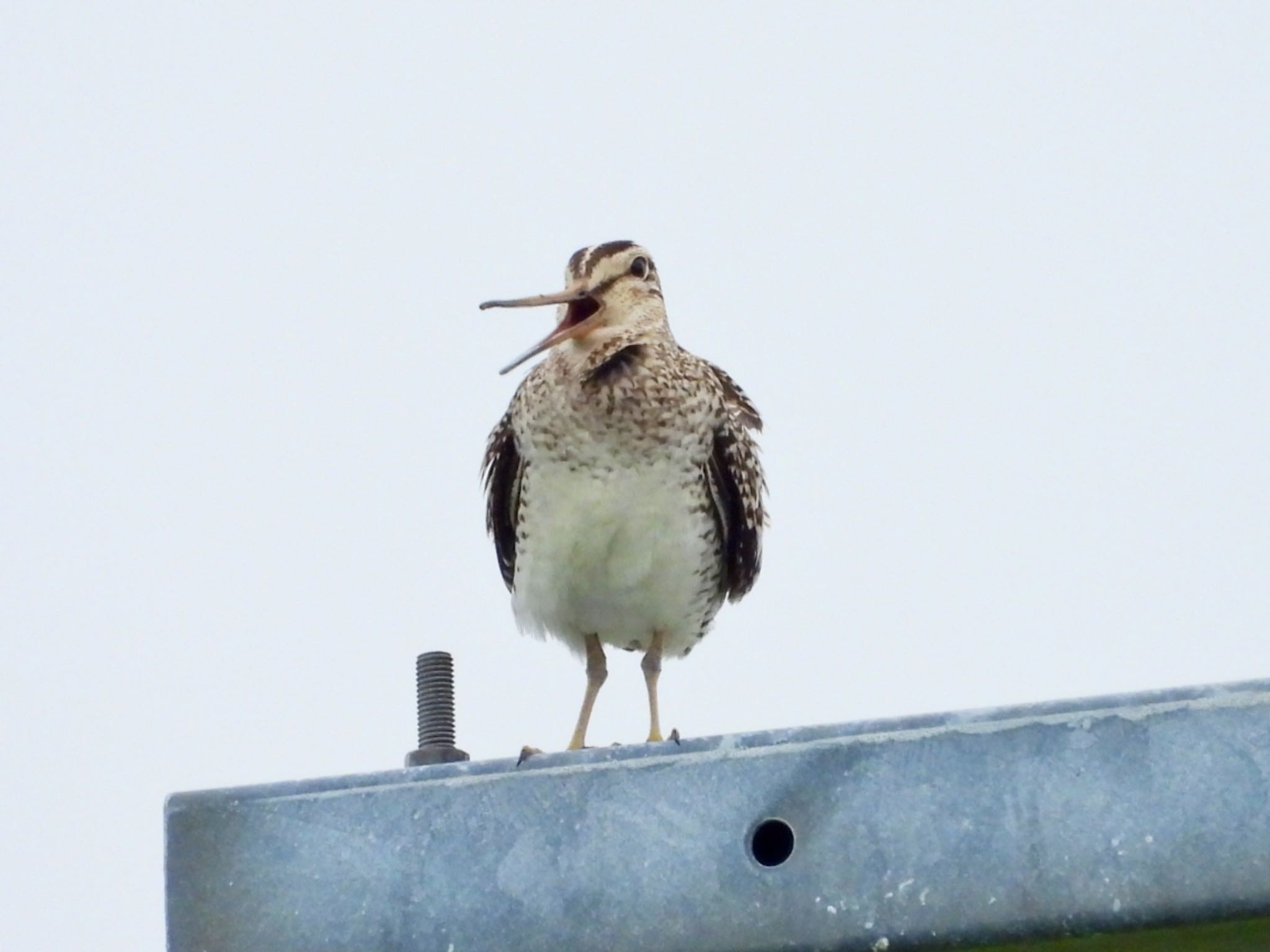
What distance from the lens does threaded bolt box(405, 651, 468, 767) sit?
596cm

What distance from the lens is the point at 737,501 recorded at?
29.5 feet

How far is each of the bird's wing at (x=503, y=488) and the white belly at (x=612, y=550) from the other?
220 mm

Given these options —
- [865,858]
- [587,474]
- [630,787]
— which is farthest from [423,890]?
[587,474]

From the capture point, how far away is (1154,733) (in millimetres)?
4844

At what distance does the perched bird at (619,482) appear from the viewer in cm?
862

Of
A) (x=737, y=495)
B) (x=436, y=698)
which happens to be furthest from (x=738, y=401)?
(x=436, y=698)

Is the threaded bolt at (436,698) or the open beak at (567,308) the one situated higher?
the open beak at (567,308)

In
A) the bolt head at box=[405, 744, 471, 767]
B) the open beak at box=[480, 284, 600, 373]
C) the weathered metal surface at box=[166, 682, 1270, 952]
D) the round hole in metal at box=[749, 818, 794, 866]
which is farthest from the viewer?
the open beak at box=[480, 284, 600, 373]

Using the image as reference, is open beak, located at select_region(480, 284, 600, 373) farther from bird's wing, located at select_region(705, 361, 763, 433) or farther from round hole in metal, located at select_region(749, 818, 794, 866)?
round hole in metal, located at select_region(749, 818, 794, 866)

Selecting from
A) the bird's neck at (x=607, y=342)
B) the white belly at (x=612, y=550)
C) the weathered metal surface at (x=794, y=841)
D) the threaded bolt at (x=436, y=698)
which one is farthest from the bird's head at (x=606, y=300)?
the weathered metal surface at (x=794, y=841)

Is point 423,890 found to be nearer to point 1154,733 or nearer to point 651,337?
point 1154,733

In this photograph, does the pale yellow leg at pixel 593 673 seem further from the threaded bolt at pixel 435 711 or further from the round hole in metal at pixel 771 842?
the round hole in metal at pixel 771 842

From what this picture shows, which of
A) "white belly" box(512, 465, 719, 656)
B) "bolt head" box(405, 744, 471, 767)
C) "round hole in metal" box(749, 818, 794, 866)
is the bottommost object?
"round hole in metal" box(749, 818, 794, 866)

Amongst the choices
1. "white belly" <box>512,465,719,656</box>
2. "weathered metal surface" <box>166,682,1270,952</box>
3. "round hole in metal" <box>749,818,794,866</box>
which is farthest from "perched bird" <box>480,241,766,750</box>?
"round hole in metal" <box>749,818,794,866</box>
